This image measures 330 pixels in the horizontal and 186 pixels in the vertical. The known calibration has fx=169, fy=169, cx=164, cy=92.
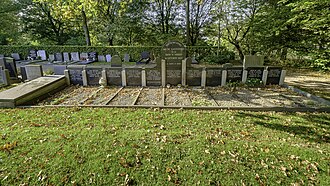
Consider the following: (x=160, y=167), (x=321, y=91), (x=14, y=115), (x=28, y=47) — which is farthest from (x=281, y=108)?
(x=28, y=47)

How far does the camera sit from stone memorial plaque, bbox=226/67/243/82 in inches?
340

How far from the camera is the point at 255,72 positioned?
8.73 m

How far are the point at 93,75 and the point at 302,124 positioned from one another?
8623mm

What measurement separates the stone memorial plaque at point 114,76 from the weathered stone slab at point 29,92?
2.24 meters

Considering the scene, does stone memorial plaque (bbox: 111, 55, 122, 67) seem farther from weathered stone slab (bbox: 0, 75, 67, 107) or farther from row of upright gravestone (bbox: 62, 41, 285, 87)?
weathered stone slab (bbox: 0, 75, 67, 107)

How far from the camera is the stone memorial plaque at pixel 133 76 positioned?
8523mm

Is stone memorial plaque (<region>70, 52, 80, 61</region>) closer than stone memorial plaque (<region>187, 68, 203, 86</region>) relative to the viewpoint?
No

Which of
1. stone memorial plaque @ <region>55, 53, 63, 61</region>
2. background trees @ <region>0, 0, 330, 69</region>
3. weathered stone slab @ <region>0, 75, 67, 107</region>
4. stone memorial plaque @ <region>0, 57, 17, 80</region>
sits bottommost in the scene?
weathered stone slab @ <region>0, 75, 67, 107</region>

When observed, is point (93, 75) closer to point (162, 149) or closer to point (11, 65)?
point (11, 65)

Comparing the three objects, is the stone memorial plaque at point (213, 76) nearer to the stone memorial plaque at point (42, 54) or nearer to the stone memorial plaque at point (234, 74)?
the stone memorial plaque at point (234, 74)

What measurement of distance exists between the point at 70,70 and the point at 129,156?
7.33m

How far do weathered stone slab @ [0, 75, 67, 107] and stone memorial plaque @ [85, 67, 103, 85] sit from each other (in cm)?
132

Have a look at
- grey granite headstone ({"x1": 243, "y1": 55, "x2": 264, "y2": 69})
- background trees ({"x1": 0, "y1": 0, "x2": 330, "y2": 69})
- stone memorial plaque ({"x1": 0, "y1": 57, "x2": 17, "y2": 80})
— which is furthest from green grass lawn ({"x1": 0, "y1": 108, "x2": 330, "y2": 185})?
background trees ({"x1": 0, "y1": 0, "x2": 330, "y2": 69})

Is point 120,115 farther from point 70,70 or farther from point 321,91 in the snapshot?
point 321,91
